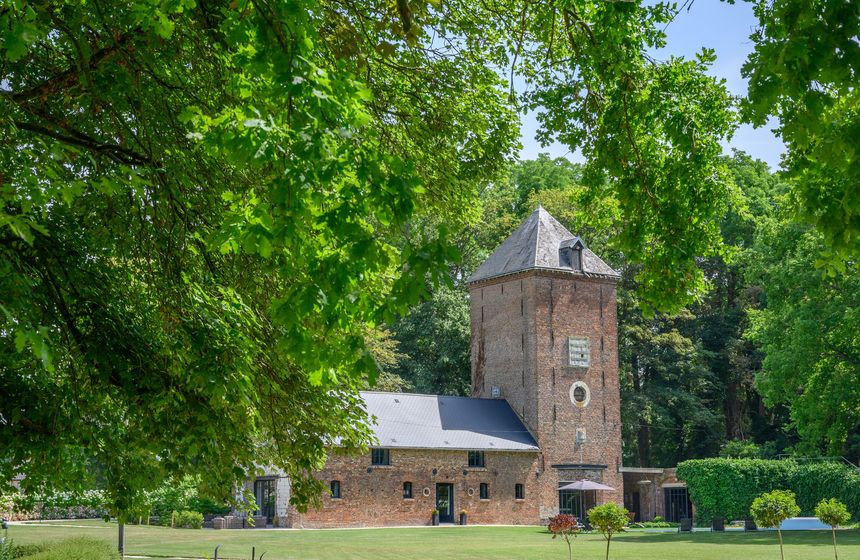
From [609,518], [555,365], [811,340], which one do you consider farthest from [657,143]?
[555,365]

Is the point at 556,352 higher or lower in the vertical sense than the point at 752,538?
higher

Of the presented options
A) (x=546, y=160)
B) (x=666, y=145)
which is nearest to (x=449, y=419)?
(x=546, y=160)

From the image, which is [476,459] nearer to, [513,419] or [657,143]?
[513,419]

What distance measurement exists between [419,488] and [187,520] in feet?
31.6

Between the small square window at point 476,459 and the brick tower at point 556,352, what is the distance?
8.86 ft

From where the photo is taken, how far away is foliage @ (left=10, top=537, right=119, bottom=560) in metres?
14.9

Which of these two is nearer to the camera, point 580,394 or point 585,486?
point 585,486

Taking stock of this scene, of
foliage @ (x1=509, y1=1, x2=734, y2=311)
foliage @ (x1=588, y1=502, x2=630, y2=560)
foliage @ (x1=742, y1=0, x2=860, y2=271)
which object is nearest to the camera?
foliage @ (x1=742, y1=0, x2=860, y2=271)

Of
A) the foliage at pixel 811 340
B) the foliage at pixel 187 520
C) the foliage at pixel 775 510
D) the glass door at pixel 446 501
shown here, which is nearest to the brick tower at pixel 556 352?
the glass door at pixel 446 501

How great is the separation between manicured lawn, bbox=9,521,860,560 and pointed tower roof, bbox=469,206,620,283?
Answer: 1310 centimetres

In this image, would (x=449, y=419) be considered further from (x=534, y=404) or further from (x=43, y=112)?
(x=43, y=112)

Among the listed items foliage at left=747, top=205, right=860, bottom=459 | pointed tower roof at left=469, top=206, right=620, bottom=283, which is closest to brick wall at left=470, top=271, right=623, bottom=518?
pointed tower roof at left=469, top=206, right=620, bottom=283

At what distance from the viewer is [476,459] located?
43.8m

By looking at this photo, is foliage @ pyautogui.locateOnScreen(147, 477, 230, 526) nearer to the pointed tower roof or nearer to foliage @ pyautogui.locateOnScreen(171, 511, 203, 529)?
foliage @ pyautogui.locateOnScreen(171, 511, 203, 529)
